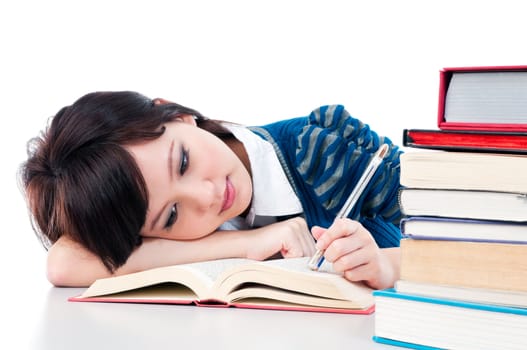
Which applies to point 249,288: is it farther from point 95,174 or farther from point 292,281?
point 95,174

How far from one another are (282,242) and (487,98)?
708 mm

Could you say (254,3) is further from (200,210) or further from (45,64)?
(200,210)

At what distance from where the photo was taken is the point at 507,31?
2.54m

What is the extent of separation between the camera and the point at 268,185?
67.1 inches

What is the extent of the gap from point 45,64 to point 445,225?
6.95 ft

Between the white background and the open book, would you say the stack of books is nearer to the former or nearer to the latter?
the open book

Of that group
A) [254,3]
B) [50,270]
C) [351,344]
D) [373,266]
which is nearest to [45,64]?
[254,3]

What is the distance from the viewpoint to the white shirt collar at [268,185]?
169 centimetres

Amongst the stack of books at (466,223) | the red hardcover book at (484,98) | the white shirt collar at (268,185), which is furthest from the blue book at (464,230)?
the white shirt collar at (268,185)

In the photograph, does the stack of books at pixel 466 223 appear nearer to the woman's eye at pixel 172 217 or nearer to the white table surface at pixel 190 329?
the white table surface at pixel 190 329

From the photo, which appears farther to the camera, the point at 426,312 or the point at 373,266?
the point at 373,266

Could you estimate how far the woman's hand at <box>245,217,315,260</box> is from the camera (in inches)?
57.7

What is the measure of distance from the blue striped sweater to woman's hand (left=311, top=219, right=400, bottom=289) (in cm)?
51

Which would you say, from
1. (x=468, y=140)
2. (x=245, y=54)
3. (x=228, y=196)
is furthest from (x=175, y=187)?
(x=245, y=54)
